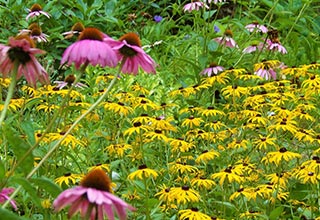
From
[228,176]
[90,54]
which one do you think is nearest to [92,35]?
[90,54]

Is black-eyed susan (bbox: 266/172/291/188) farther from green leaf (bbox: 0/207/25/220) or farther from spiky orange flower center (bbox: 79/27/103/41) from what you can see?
green leaf (bbox: 0/207/25/220)

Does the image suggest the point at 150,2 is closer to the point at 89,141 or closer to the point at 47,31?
the point at 47,31

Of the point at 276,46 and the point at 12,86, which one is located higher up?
the point at 12,86

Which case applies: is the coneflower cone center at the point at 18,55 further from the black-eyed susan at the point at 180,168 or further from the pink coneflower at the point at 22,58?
the black-eyed susan at the point at 180,168

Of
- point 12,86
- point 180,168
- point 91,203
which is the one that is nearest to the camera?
point 91,203

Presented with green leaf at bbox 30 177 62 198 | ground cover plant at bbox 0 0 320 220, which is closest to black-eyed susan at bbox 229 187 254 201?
ground cover plant at bbox 0 0 320 220

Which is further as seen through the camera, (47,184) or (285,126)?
(285,126)

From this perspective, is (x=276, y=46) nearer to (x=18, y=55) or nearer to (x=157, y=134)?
(x=157, y=134)

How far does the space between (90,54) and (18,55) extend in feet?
0.37

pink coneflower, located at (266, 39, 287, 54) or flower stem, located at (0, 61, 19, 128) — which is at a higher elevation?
flower stem, located at (0, 61, 19, 128)

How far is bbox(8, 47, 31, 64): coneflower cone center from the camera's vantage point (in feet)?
3.01

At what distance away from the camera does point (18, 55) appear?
92 centimetres

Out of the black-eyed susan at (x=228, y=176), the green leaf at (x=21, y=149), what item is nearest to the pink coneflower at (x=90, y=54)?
the green leaf at (x=21, y=149)

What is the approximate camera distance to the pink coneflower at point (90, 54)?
0.99 meters
